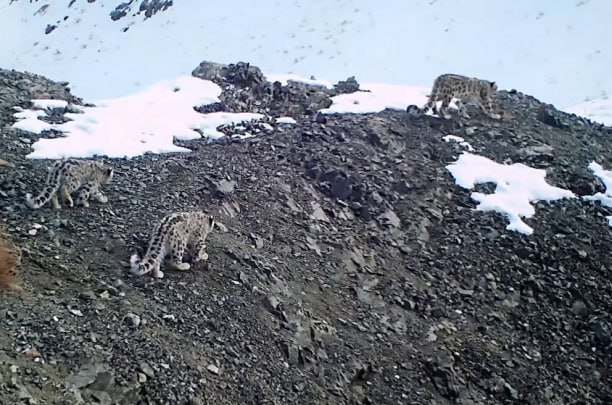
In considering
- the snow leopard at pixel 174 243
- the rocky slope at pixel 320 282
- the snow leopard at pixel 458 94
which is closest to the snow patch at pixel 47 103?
the rocky slope at pixel 320 282

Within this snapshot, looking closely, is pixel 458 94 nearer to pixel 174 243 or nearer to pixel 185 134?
pixel 185 134

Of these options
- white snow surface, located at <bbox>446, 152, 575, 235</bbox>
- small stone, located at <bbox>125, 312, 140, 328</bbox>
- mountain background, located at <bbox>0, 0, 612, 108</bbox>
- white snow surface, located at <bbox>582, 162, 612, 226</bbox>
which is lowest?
mountain background, located at <bbox>0, 0, 612, 108</bbox>

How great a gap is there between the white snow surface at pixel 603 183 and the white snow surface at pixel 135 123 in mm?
6495

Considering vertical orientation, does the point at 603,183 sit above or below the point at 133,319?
below

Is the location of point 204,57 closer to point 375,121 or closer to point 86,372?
point 375,121

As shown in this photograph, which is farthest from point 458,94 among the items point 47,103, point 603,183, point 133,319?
point 133,319

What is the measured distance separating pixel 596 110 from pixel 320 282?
12.1 metres

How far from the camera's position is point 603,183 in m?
12.4

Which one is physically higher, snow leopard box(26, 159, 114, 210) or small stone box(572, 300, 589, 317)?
snow leopard box(26, 159, 114, 210)

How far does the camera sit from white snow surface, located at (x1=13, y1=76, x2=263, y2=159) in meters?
11.3

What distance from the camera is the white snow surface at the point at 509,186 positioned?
11297mm

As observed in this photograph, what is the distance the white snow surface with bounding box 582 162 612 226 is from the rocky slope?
7.9 inches

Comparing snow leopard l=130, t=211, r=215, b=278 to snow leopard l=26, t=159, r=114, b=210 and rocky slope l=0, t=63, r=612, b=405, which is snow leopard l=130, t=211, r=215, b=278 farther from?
snow leopard l=26, t=159, r=114, b=210

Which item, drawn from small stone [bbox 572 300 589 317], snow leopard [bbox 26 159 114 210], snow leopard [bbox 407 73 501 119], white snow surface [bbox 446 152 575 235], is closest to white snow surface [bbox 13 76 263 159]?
snow leopard [bbox 26 159 114 210]
